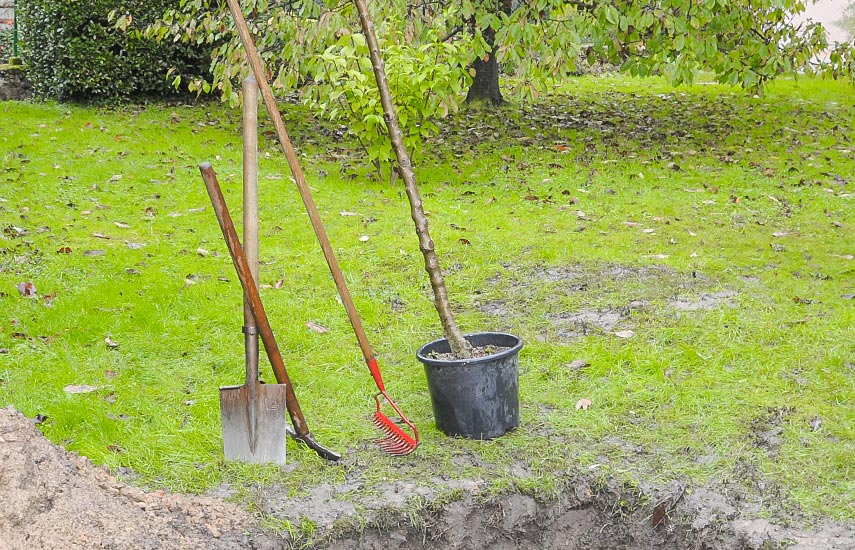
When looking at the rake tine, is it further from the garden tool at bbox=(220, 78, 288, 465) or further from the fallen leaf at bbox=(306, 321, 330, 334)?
the fallen leaf at bbox=(306, 321, 330, 334)

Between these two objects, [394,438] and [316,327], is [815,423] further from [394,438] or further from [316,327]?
[316,327]

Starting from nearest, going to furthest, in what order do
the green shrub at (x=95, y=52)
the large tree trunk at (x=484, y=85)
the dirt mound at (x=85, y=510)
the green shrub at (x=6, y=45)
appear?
the dirt mound at (x=85, y=510), the green shrub at (x=95, y=52), the large tree trunk at (x=484, y=85), the green shrub at (x=6, y=45)

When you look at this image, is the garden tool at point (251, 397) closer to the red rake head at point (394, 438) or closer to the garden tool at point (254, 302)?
the garden tool at point (254, 302)

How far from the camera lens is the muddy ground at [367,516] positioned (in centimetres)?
291

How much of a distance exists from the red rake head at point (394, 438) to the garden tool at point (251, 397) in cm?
42

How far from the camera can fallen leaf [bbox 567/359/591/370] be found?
178 inches

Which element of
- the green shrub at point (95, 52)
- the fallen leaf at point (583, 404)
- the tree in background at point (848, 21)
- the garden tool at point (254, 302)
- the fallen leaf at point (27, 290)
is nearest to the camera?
the garden tool at point (254, 302)

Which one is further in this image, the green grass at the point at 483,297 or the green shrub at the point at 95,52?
the green shrub at the point at 95,52

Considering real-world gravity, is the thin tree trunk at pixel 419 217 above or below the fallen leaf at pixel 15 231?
above

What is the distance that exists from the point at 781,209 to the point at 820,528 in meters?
5.32

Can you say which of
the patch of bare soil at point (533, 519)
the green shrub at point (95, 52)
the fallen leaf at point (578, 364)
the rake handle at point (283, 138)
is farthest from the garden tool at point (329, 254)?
the green shrub at point (95, 52)

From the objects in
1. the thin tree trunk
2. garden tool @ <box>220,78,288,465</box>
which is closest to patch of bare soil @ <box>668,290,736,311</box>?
the thin tree trunk

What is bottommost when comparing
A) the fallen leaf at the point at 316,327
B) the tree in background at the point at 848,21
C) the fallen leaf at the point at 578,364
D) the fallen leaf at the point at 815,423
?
the fallen leaf at the point at 316,327

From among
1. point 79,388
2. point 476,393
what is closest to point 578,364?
point 476,393
